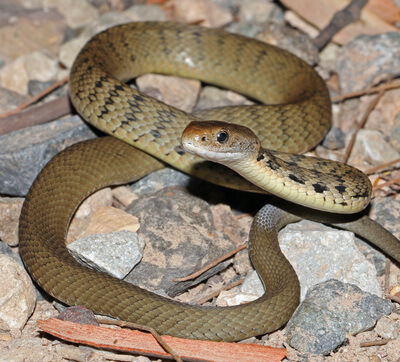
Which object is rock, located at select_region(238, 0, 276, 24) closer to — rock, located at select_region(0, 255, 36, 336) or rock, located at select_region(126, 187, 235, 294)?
rock, located at select_region(126, 187, 235, 294)

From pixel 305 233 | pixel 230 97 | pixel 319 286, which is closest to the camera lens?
pixel 319 286

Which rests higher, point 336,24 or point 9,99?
point 336,24

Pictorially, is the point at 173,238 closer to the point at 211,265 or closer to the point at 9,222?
the point at 211,265

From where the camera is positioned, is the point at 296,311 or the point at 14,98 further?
the point at 14,98

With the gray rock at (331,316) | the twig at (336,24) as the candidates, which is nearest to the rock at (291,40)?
the twig at (336,24)

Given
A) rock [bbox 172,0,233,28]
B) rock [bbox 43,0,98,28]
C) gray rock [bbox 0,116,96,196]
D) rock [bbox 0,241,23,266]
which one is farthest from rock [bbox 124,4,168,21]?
rock [bbox 0,241,23,266]

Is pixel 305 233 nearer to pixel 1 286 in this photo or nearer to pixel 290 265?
pixel 290 265

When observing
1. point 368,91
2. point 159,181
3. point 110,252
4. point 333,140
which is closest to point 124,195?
point 159,181

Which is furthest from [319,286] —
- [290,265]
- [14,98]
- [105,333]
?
[14,98]

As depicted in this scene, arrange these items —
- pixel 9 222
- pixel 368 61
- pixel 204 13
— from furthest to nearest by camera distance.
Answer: pixel 204 13 → pixel 368 61 → pixel 9 222
